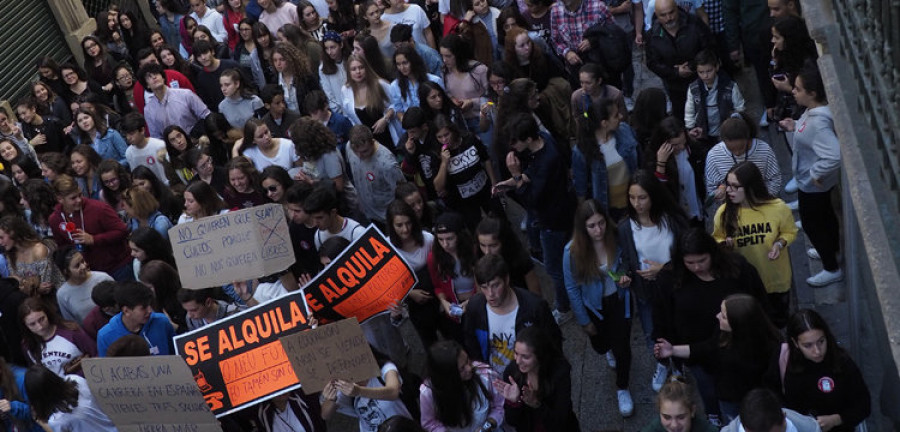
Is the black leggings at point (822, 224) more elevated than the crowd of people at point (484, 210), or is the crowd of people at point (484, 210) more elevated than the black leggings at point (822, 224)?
the crowd of people at point (484, 210)

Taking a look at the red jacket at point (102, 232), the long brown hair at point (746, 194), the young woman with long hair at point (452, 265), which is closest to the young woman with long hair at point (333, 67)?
the red jacket at point (102, 232)

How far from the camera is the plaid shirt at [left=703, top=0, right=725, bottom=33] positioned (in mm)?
10359

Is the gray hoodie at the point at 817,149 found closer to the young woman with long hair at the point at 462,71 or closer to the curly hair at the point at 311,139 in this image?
the young woman with long hair at the point at 462,71

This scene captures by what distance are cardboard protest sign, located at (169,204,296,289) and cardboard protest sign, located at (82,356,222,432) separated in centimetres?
89

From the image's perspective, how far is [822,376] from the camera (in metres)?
5.53

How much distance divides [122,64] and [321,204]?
5700 millimetres

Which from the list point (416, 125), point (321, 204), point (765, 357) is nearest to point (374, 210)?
point (416, 125)

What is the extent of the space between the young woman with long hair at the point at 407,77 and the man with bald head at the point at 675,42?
1.92 m

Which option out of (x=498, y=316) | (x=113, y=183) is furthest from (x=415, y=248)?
(x=113, y=183)

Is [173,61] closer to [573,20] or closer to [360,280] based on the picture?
[573,20]

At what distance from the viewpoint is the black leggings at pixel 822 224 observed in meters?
7.59

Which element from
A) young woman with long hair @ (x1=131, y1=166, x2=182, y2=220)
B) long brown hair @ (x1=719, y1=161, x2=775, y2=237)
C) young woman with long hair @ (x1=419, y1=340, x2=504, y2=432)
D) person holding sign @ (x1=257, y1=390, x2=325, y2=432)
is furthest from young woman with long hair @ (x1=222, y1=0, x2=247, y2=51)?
young woman with long hair @ (x1=419, y1=340, x2=504, y2=432)

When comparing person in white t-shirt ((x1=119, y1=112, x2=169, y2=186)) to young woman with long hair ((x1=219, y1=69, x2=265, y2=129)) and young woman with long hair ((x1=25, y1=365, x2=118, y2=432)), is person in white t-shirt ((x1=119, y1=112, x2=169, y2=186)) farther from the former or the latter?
young woman with long hair ((x1=25, y1=365, x2=118, y2=432))

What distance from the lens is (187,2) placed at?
55.4ft
